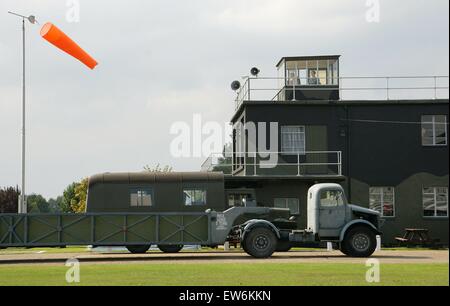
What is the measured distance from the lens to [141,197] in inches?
1185

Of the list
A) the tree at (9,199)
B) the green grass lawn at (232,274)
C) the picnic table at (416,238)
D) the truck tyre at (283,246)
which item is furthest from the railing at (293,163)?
the tree at (9,199)

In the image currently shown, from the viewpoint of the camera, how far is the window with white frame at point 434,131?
3738cm

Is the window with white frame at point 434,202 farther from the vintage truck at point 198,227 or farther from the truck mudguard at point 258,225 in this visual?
the truck mudguard at point 258,225

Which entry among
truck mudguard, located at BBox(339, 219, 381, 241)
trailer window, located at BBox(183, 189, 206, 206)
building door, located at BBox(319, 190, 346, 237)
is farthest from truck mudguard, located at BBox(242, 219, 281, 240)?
trailer window, located at BBox(183, 189, 206, 206)

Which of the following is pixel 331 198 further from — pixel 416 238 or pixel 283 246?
pixel 416 238

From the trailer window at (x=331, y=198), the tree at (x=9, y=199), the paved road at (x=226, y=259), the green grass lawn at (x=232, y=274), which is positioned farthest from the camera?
the tree at (x=9, y=199)

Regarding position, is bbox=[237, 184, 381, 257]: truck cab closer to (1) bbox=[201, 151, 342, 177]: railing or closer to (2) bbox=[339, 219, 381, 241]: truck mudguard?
(2) bbox=[339, 219, 381, 241]: truck mudguard

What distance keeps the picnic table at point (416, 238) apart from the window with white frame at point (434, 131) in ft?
15.8

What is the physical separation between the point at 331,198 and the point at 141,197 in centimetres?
902

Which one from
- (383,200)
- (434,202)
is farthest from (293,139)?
(434,202)

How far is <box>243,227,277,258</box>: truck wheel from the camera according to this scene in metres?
23.8

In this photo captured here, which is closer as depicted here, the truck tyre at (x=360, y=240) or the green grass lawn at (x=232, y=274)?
the green grass lawn at (x=232, y=274)

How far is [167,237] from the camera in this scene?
82.5 feet
